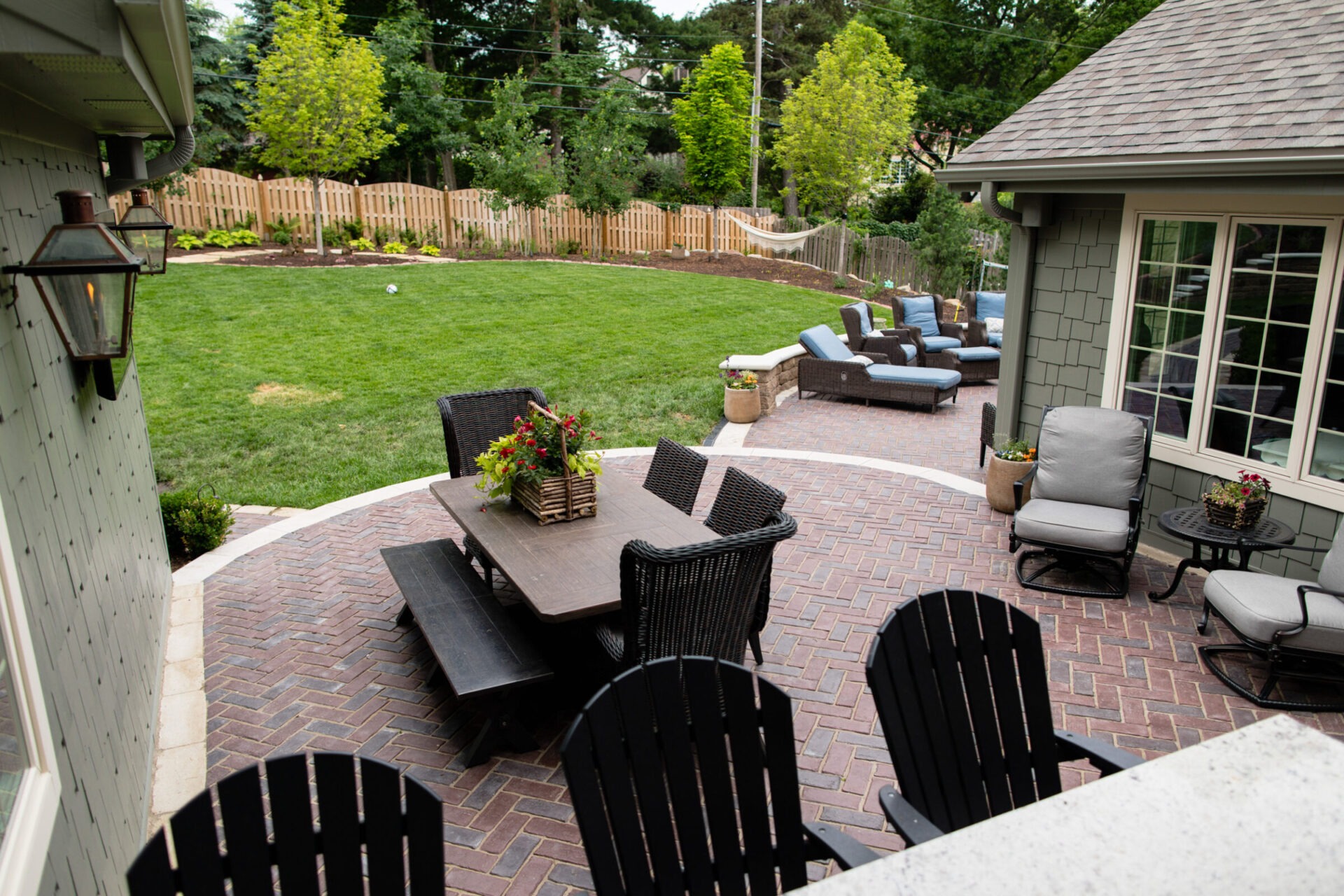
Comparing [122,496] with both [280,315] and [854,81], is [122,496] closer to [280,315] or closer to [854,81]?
[280,315]

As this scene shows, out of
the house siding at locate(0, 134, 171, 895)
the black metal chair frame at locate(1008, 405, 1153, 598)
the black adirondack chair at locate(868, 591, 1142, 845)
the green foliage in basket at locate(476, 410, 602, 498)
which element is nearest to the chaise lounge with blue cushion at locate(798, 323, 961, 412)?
the black metal chair frame at locate(1008, 405, 1153, 598)

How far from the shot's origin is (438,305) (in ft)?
51.1

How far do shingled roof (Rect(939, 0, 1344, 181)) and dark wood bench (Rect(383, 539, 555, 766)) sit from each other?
5127 millimetres

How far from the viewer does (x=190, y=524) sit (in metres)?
6.67

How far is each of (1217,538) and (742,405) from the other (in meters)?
5.63

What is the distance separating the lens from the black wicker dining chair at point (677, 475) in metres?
5.66

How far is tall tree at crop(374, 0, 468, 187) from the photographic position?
2575cm

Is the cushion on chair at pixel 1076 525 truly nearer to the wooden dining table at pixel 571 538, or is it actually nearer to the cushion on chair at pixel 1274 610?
the cushion on chair at pixel 1274 610

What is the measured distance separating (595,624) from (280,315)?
11495 millimetres

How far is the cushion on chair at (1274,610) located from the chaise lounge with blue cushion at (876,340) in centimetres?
737

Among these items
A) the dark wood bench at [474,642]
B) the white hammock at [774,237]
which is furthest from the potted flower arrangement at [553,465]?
the white hammock at [774,237]

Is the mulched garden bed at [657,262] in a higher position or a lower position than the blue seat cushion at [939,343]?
higher

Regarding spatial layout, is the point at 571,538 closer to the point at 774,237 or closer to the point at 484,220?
the point at 484,220

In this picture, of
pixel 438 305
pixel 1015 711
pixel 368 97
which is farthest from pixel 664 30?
pixel 1015 711
